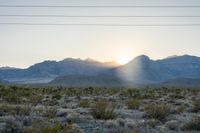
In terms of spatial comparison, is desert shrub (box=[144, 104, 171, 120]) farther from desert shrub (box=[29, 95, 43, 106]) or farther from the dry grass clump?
desert shrub (box=[29, 95, 43, 106])

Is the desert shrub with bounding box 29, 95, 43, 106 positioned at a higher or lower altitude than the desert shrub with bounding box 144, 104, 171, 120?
higher

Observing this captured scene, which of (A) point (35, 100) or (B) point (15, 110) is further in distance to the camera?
(A) point (35, 100)

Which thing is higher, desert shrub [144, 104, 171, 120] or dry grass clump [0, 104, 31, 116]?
dry grass clump [0, 104, 31, 116]

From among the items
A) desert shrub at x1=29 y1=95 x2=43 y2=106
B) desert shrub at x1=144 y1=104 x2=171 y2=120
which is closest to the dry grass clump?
desert shrub at x1=144 y1=104 x2=171 y2=120

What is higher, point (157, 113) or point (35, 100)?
point (35, 100)

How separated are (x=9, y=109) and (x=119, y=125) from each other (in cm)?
859

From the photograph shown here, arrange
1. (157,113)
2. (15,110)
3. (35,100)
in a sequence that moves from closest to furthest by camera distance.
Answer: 1. (157,113)
2. (15,110)
3. (35,100)

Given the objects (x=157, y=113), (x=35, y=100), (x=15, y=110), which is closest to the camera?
(x=157, y=113)

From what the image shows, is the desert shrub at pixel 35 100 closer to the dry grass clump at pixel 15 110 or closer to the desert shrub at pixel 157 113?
the dry grass clump at pixel 15 110

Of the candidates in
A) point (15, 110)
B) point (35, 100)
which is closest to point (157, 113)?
point (15, 110)

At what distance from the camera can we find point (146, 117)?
28.3 m

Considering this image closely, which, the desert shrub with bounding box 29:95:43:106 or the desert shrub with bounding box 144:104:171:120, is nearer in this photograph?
the desert shrub with bounding box 144:104:171:120

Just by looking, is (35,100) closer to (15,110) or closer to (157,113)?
(15,110)

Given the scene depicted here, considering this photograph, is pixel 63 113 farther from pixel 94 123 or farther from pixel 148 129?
pixel 148 129
